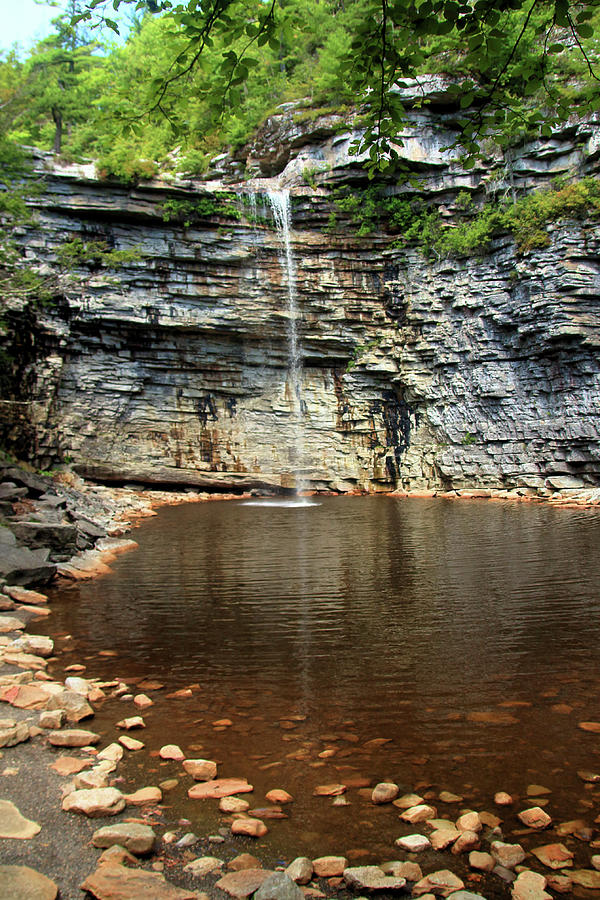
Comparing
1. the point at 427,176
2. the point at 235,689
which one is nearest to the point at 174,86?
the point at 235,689

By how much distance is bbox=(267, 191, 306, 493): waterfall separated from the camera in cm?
2902

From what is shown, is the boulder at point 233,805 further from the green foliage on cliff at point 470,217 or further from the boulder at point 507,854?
the green foliage on cliff at point 470,217

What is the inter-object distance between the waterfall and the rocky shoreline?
26.9 m

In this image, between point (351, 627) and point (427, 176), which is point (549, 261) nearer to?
point (427, 176)

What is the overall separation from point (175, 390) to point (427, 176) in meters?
17.5

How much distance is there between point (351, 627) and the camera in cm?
679

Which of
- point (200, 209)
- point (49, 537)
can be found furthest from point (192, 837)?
point (200, 209)

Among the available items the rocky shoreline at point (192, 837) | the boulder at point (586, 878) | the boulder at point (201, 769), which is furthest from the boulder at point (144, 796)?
the boulder at point (586, 878)

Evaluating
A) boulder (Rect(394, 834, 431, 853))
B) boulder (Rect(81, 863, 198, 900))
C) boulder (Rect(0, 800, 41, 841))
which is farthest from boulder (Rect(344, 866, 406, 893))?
boulder (Rect(0, 800, 41, 841))

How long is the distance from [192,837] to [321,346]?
2897cm

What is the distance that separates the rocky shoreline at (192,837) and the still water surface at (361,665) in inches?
4.7

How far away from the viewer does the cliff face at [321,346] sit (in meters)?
24.7

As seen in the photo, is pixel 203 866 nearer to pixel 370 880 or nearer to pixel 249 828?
pixel 249 828

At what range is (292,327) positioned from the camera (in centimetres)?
2994
